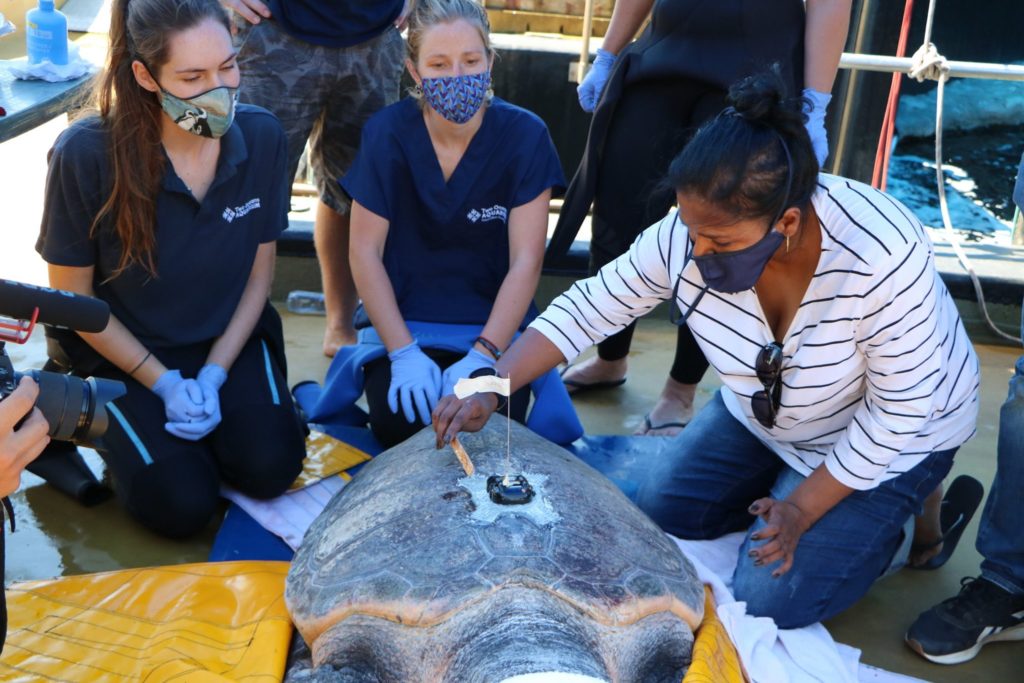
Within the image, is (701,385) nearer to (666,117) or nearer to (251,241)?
(666,117)

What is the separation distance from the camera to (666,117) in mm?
2695

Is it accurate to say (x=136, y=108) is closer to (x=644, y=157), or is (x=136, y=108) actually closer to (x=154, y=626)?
(x=154, y=626)

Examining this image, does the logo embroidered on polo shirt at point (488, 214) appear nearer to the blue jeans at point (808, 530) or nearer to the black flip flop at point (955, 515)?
the blue jeans at point (808, 530)

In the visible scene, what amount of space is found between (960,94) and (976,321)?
10684 mm

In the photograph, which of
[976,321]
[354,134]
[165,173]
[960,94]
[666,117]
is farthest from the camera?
[960,94]

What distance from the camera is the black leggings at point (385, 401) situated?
246 centimetres

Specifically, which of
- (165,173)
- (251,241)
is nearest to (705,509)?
(251,241)

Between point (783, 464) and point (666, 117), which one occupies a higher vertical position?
point (666, 117)

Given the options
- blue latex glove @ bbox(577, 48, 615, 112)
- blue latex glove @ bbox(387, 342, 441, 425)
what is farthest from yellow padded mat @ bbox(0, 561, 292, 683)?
blue latex glove @ bbox(577, 48, 615, 112)

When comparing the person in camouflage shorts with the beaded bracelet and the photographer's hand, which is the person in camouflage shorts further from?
the photographer's hand

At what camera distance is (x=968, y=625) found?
2057 millimetres

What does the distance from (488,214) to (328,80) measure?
76 cm

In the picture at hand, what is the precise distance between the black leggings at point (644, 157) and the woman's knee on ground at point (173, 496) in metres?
1.22

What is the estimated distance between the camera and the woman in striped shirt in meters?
1.68
